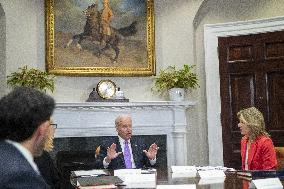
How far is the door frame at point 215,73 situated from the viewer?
5.88 metres

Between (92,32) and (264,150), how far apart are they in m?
2.95

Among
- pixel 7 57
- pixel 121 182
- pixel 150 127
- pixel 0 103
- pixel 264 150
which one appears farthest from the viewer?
pixel 150 127

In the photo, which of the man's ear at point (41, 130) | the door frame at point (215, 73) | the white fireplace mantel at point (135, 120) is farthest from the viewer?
the door frame at point (215, 73)

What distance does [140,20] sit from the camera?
5957mm

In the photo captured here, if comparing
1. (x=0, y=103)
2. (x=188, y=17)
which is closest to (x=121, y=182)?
(x=0, y=103)

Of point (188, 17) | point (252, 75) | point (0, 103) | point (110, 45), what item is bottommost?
point (0, 103)

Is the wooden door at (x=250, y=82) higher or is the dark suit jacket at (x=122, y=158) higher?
the wooden door at (x=250, y=82)

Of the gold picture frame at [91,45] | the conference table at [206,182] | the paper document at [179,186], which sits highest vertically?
the gold picture frame at [91,45]

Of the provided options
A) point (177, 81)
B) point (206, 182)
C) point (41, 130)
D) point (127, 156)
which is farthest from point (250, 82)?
point (41, 130)

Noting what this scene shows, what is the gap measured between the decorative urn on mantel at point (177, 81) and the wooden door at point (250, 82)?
1.76 ft

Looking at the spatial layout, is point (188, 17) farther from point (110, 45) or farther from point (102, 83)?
point (102, 83)

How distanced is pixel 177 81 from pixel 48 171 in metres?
2.89

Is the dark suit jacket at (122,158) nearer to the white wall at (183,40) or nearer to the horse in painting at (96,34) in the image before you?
the white wall at (183,40)

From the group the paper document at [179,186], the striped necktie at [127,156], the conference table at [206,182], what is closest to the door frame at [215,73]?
the striped necktie at [127,156]
